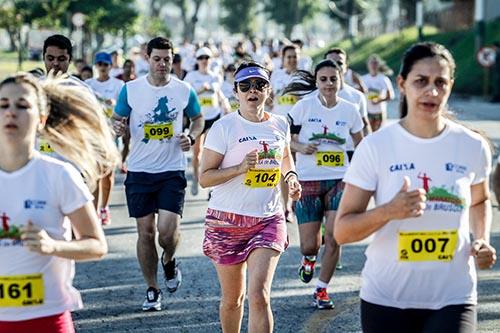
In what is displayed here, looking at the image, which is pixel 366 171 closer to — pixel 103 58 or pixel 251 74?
pixel 251 74

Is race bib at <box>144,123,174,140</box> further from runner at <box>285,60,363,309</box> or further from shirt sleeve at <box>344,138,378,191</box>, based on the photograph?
shirt sleeve at <box>344,138,378,191</box>

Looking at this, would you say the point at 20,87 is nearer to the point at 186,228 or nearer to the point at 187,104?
the point at 187,104

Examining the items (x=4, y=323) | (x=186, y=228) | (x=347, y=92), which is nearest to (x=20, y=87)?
(x=4, y=323)

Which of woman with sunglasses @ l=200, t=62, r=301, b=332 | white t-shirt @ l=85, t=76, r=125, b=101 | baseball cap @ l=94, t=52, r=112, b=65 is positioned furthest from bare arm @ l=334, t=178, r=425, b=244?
white t-shirt @ l=85, t=76, r=125, b=101

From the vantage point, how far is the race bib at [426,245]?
15.1ft

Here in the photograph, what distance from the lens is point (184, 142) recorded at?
→ 29.1 ft

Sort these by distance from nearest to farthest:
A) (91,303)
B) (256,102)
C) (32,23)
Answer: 1. (256,102)
2. (91,303)
3. (32,23)

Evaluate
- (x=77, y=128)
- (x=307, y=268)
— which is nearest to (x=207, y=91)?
(x=307, y=268)

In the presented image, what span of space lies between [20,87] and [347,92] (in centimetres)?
676

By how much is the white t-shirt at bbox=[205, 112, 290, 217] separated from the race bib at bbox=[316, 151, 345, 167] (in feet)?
6.78

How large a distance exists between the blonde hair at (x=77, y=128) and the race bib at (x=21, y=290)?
2.05 feet

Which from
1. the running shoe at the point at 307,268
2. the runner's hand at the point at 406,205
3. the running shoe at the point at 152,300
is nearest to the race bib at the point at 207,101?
the running shoe at the point at 307,268

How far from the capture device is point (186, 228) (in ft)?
41.7

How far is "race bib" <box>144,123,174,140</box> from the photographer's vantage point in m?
8.90
